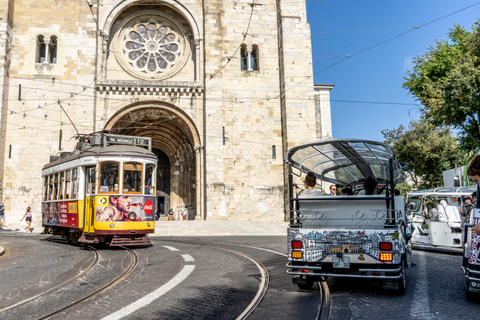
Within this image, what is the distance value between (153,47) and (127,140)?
1492 centimetres

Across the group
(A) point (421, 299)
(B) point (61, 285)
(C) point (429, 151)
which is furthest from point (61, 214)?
(C) point (429, 151)

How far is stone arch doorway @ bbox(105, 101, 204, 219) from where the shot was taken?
23531 mm

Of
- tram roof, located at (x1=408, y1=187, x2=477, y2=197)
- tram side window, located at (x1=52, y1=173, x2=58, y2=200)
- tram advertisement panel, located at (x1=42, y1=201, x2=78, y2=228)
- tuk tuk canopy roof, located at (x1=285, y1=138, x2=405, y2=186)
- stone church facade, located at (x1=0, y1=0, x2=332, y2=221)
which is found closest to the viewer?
tuk tuk canopy roof, located at (x1=285, y1=138, x2=405, y2=186)

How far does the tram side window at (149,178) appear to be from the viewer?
11.0 metres

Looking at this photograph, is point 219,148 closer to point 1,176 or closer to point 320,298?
point 1,176

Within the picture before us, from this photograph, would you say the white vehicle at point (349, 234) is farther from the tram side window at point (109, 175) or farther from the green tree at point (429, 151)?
the green tree at point (429, 151)

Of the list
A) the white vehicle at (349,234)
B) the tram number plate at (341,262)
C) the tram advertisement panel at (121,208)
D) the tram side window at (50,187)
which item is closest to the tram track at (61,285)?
the tram advertisement panel at (121,208)

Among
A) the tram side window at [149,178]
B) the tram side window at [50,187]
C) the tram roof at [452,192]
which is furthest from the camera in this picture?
the tram roof at [452,192]

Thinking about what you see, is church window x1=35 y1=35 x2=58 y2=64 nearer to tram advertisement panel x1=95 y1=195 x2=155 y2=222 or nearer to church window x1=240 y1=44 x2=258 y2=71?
church window x1=240 y1=44 x2=258 y2=71

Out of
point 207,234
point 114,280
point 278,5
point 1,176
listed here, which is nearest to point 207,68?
point 278,5

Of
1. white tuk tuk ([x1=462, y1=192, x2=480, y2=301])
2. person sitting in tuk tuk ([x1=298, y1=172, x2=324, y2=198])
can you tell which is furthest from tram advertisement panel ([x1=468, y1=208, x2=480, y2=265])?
person sitting in tuk tuk ([x1=298, y1=172, x2=324, y2=198])

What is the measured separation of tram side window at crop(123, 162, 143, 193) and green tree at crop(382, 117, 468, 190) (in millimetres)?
24442

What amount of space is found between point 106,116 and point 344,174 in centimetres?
1787

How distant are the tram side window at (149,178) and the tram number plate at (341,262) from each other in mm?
7028
